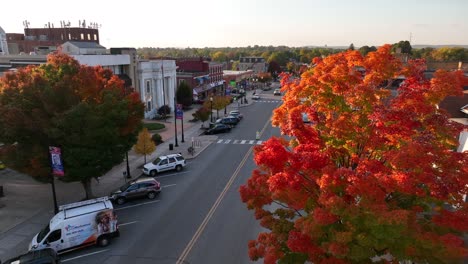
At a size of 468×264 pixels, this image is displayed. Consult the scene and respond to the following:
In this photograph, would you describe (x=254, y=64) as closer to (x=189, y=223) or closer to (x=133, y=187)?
(x=133, y=187)

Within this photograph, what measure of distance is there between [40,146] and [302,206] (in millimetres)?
17615

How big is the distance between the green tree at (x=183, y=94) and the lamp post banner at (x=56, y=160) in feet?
143

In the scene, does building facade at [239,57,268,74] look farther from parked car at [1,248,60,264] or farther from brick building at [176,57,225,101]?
parked car at [1,248,60,264]

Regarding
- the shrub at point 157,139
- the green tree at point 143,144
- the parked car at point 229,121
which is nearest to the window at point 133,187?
the green tree at point 143,144

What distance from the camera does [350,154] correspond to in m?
12.8

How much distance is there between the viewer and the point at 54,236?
17.8 m

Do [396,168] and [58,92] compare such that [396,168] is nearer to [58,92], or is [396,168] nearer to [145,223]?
[145,223]

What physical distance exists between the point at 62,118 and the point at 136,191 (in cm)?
687

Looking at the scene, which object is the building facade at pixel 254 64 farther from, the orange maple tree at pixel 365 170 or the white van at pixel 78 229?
the orange maple tree at pixel 365 170

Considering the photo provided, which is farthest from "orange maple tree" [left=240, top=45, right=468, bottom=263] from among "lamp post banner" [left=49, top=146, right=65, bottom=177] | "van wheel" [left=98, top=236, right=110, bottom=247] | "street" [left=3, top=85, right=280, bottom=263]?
"lamp post banner" [left=49, top=146, right=65, bottom=177]

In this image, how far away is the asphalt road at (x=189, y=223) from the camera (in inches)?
701

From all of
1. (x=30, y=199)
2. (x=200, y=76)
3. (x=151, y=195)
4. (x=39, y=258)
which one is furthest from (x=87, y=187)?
(x=200, y=76)

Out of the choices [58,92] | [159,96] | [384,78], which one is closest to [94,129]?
[58,92]

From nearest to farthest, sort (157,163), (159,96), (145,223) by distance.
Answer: (145,223) → (157,163) → (159,96)
